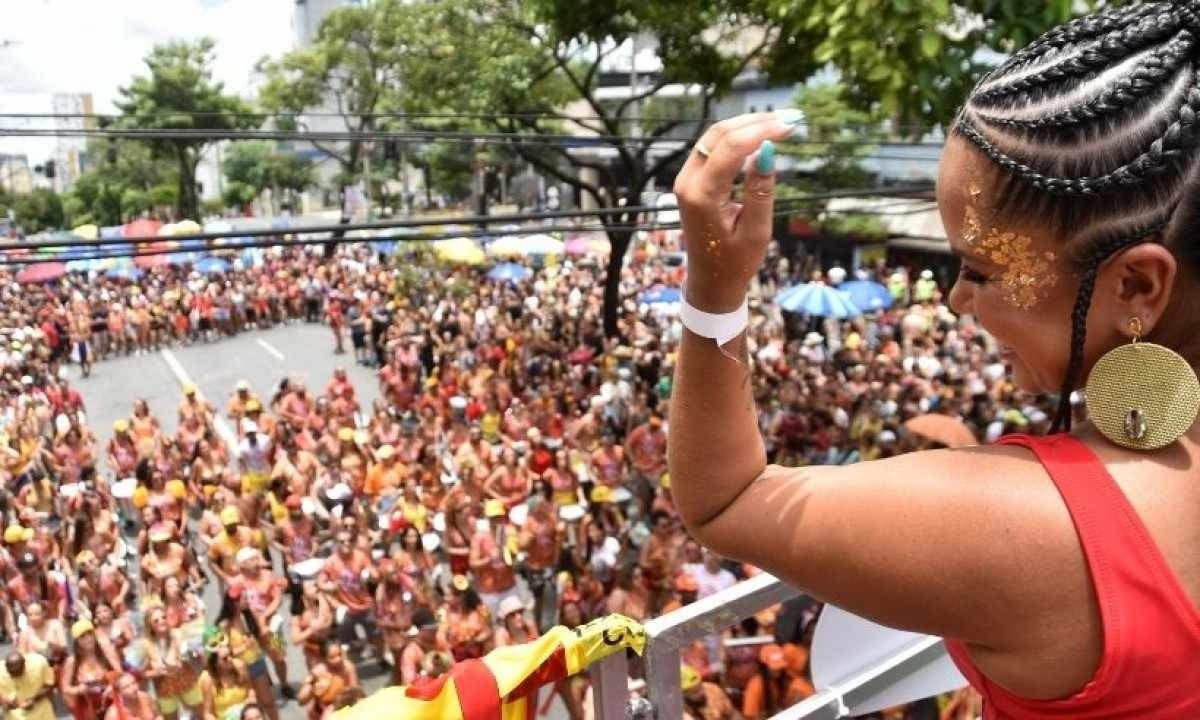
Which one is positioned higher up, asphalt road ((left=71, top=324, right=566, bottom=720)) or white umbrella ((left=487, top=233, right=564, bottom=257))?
white umbrella ((left=487, top=233, right=564, bottom=257))

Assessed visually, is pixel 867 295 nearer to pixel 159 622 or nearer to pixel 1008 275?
pixel 159 622

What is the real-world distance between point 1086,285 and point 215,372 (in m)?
19.5

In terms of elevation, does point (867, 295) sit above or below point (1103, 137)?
below

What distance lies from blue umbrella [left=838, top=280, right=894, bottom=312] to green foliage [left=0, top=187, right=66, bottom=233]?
4267 centimetres

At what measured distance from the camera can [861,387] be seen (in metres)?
11.2

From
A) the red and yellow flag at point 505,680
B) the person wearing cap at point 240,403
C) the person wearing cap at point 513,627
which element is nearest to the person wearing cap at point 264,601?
the person wearing cap at point 513,627

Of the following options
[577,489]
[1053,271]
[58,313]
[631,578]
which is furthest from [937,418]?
[58,313]

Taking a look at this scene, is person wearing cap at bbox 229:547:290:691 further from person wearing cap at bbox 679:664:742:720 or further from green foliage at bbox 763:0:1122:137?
green foliage at bbox 763:0:1122:137

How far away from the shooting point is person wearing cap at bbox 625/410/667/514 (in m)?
9.23

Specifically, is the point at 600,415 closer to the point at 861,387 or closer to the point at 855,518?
the point at 861,387

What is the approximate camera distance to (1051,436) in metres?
0.90

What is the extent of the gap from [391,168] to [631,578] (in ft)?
138

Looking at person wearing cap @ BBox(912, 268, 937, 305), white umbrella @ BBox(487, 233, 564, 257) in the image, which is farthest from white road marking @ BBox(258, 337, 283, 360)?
person wearing cap @ BBox(912, 268, 937, 305)

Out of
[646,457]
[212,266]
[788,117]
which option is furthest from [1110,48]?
[212,266]
